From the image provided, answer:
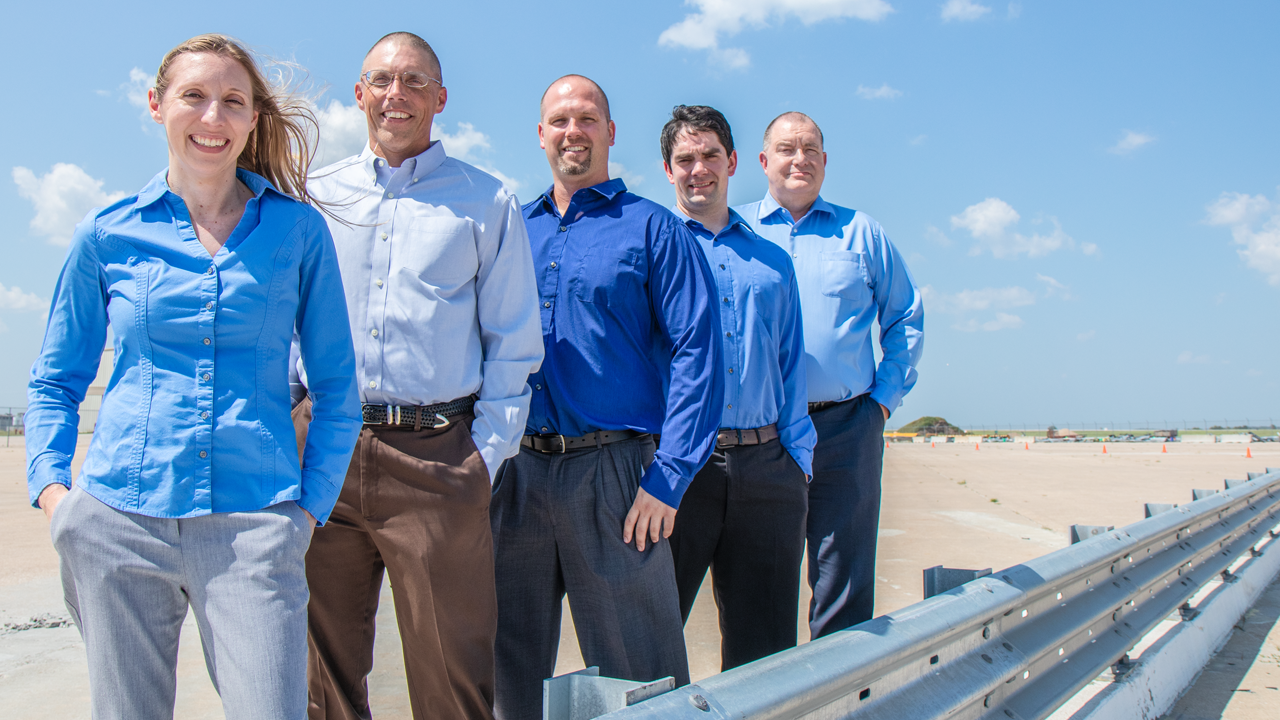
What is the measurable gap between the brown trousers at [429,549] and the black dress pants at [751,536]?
1138 millimetres

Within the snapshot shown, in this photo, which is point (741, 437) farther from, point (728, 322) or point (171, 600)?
point (171, 600)

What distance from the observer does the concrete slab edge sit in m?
3.12

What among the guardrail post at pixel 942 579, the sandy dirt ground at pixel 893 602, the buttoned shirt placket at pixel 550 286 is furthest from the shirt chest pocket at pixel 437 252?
the sandy dirt ground at pixel 893 602

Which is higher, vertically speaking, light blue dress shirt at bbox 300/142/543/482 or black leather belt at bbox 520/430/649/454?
light blue dress shirt at bbox 300/142/543/482

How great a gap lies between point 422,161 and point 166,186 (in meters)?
0.81

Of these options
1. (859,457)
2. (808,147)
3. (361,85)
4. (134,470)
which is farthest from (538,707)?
(808,147)

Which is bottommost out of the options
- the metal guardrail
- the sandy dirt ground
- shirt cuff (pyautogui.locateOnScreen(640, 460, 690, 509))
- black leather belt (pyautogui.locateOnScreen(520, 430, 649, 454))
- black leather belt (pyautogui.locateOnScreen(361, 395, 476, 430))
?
the sandy dirt ground

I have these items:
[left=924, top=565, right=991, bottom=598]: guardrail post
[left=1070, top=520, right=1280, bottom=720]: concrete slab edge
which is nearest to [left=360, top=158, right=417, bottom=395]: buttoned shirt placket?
[left=924, top=565, right=991, bottom=598]: guardrail post

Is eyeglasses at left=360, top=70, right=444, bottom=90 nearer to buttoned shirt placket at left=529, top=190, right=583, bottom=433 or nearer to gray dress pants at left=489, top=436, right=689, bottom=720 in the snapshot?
buttoned shirt placket at left=529, top=190, right=583, bottom=433

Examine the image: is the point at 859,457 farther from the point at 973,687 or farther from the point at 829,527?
the point at 973,687

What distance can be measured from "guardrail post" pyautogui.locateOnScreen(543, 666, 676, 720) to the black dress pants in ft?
6.39

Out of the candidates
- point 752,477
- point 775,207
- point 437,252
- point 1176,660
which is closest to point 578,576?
point 752,477

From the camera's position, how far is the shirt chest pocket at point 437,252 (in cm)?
244

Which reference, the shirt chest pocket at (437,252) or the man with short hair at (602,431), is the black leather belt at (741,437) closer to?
the man with short hair at (602,431)
